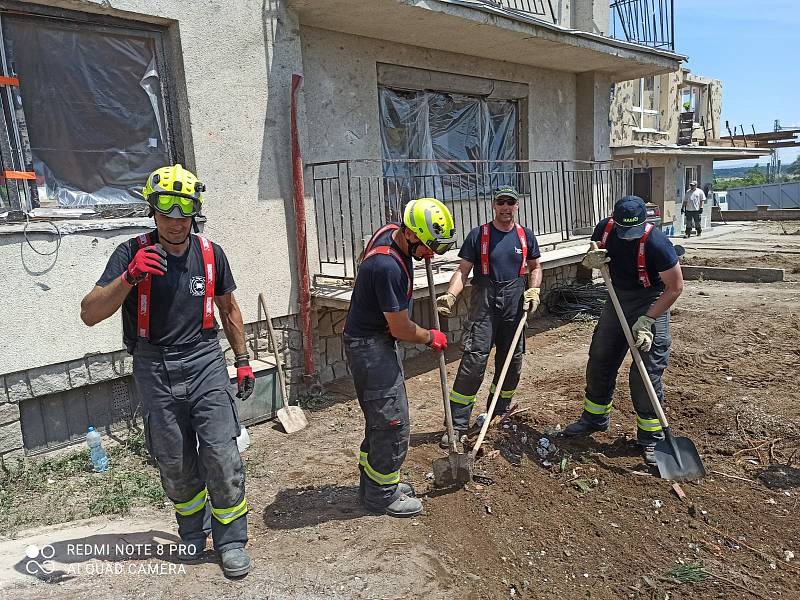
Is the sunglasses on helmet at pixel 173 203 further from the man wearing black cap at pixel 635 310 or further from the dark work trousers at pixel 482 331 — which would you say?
the man wearing black cap at pixel 635 310

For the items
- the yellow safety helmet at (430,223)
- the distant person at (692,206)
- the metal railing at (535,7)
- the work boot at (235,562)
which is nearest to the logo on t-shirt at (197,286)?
the yellow safety helmet at (430,223)

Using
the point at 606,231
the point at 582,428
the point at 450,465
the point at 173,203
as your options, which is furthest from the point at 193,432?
the point at 606,231

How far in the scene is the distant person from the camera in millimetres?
17500

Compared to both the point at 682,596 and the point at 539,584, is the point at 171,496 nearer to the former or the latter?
the point at 539,584

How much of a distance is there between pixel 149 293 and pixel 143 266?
0.24m

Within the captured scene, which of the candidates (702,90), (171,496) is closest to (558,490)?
(171,496)

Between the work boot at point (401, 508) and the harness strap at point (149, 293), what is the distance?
1525mm

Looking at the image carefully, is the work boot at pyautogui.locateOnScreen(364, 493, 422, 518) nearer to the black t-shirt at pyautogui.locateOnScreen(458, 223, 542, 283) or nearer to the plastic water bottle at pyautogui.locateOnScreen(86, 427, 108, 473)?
the black t-shirt at pyautogui.locateOnScreen(458, 223, 542, 283)

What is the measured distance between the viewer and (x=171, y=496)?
3.00 metres

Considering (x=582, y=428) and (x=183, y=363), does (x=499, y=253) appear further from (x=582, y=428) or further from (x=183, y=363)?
(x=183, y=363)

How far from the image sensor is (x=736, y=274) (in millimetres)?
11148

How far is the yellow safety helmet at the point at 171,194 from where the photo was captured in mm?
2723

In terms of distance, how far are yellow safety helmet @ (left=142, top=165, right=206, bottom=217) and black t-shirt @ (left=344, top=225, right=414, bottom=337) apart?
3.26ft

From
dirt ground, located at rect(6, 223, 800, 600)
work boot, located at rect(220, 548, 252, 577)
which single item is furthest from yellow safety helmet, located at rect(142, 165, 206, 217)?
dirt ground, located at rect(6, 223, 800, 600)
